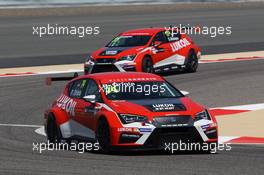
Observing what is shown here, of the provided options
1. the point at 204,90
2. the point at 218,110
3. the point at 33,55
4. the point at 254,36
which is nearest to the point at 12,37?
the point at 33,55

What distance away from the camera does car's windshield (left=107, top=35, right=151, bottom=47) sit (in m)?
27.6

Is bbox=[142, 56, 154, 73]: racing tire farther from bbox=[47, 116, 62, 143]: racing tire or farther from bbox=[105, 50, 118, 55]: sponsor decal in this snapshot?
bbox=[47, 116, 62, 143]: racing tire

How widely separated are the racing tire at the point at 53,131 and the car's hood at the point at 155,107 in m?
1.54

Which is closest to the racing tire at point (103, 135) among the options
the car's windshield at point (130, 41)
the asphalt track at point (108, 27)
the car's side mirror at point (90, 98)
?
the car's side mirror at point (90, 98)

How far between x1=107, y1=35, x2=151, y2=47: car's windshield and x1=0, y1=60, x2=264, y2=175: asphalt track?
1.39m

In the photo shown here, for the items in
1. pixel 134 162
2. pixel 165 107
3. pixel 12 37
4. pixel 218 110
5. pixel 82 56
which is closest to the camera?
pixel 134 162

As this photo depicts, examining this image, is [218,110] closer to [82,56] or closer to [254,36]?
[82,56]

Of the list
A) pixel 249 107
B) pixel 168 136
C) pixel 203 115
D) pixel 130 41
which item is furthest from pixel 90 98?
pixel 130 41

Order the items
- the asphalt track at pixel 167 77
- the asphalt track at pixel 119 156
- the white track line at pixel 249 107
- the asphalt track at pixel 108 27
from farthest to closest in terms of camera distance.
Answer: the asphalt track at pixel 108 27 → the white track line at pixel 249 107 → the asphalt track at pixel 167 77 → the asphalt track at pixel 119 156

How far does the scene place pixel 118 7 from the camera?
161ft

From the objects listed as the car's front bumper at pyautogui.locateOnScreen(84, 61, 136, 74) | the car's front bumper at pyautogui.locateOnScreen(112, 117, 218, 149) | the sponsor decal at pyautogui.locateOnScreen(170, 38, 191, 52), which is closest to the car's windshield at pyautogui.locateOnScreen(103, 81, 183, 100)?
the car's front bumper at pyautogui.locateOnScreen(112, 117, 218, 149)

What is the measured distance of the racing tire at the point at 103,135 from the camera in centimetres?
1420

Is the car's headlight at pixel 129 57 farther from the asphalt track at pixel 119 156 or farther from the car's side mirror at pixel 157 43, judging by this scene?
the asphalt track at pixel 119 156

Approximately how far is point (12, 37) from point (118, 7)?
11285mm
